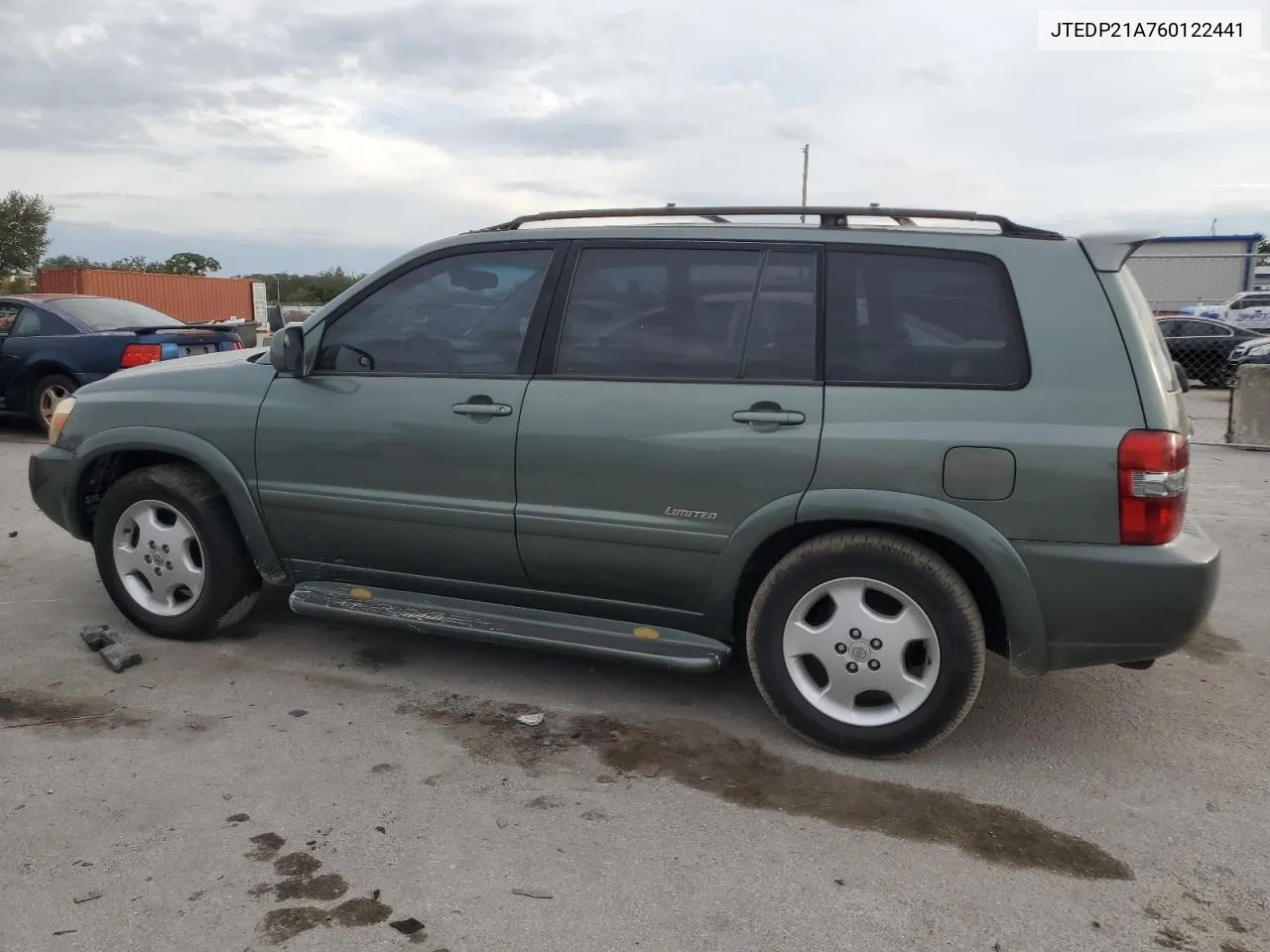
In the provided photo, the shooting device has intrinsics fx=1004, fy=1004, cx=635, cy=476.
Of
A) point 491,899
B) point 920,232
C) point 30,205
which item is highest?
point 30,205

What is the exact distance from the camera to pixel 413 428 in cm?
380

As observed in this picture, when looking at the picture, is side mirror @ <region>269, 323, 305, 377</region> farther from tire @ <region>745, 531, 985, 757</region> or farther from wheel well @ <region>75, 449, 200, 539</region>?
tire @ <region>745, 531, 985, 757</region>

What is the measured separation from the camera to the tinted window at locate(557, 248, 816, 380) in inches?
136

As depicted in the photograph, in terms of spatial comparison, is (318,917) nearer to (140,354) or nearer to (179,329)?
(140,354)

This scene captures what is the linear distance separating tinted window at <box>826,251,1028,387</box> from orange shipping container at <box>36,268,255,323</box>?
25.6 metres

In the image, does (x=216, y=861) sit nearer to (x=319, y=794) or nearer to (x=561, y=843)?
(x=319, y=794)

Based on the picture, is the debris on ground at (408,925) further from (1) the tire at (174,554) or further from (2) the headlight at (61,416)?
(2) the headlight at (61,416)

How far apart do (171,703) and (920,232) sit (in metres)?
3.22

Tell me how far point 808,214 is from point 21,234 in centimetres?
5115

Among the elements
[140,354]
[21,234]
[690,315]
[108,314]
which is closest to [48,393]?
[108,314]

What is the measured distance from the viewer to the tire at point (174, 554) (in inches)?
167

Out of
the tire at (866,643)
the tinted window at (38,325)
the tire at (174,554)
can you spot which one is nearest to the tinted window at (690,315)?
the tire at (866,643)

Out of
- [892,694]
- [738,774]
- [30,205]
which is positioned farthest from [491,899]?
[30,205]

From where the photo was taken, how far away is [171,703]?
12.4ft
